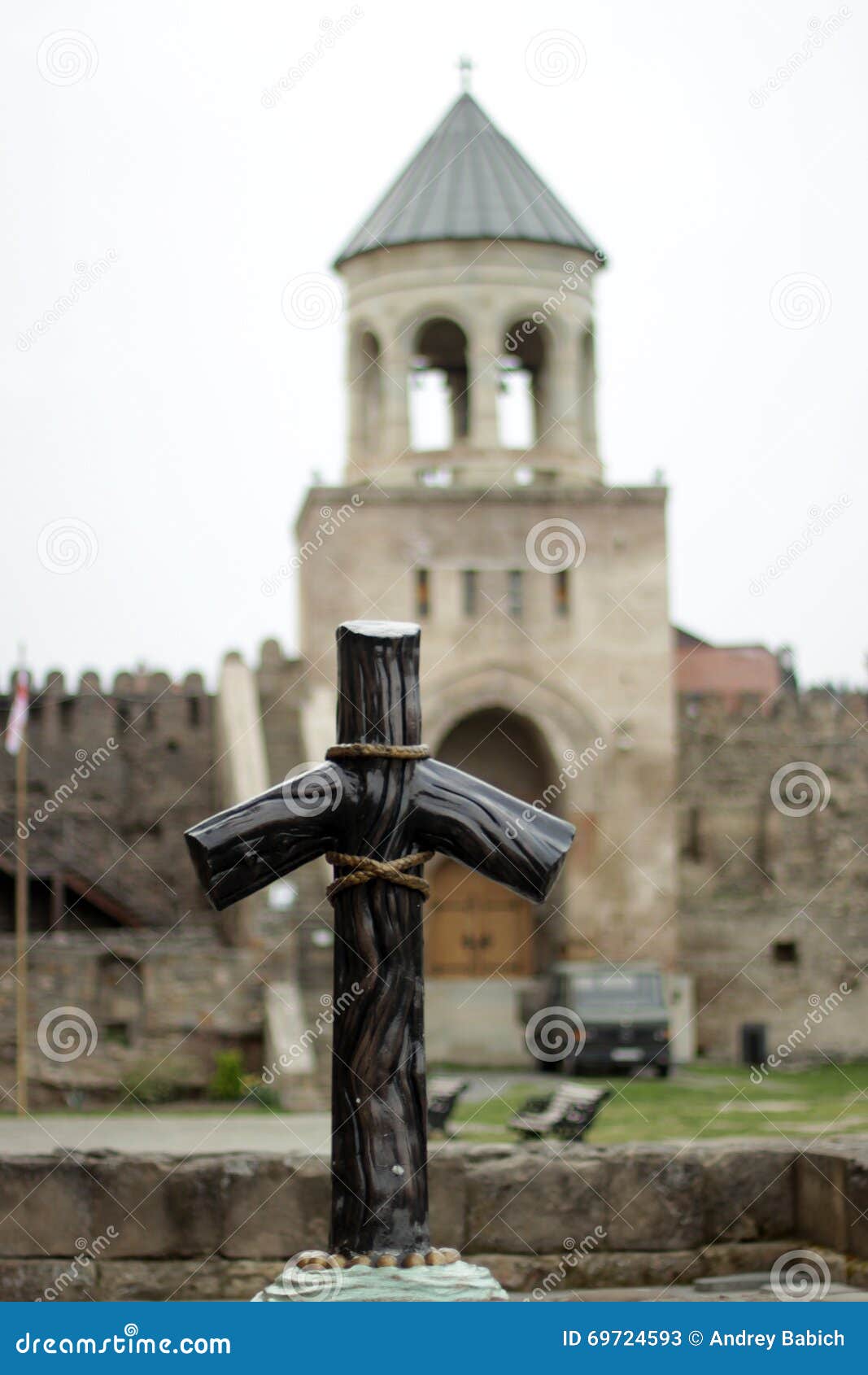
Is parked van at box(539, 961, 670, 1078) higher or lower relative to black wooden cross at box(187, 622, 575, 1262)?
lower

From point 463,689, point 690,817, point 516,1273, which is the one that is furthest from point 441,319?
point 516,1273

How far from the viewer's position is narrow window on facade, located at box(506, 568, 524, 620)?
35.8 m

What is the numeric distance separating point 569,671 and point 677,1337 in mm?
28764

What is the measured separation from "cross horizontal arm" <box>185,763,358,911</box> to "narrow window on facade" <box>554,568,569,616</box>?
2945 cm

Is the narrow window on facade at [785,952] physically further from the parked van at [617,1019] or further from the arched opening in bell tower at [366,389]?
the arched opening in bell tower at [366,389]

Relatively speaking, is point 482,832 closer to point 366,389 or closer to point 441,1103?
point 441,1103

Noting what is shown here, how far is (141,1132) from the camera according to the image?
20828mm

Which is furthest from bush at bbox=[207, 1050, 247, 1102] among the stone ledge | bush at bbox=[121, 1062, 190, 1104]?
the stone ledge

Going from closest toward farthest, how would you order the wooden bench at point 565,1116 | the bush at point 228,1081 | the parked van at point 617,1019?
the wooden bench at point 565,1116
the bush at point 228,1081
the parked van at point 617,1019

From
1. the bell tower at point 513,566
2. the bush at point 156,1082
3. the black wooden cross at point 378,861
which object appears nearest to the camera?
the black wooden cross at point 378,861

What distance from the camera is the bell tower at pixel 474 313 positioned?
116 feet

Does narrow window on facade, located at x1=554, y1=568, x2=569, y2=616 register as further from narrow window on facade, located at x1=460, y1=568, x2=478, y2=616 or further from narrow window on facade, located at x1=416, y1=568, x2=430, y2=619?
narrow window on facade, located at x1=416, y1=568, x2=430, y2=619

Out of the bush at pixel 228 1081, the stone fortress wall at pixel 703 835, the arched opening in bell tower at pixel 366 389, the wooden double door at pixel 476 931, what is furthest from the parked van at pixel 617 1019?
the arched opening in bell tower at pixel 366 389

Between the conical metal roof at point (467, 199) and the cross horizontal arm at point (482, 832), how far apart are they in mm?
29781
